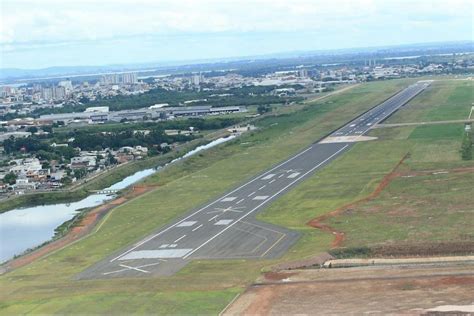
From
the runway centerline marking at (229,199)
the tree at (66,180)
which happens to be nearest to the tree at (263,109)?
the tree at (66,180)

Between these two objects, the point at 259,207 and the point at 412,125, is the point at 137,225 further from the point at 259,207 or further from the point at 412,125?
the point at 412,125

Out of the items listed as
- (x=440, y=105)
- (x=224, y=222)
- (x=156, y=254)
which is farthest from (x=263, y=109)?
(x=156, y=254)

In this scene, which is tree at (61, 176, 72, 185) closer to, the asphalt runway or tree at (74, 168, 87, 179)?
tree at (74, 168, 87, 179)

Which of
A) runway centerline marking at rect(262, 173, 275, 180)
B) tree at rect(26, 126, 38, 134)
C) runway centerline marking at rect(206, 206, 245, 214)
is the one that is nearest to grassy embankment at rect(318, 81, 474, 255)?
runway centerline marking at rect(206, 206, 245, 214)

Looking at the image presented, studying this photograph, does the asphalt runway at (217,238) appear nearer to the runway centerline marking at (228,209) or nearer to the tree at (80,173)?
the runway centerline marking at (228,209)

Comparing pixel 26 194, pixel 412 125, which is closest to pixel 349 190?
pixel 26 194
